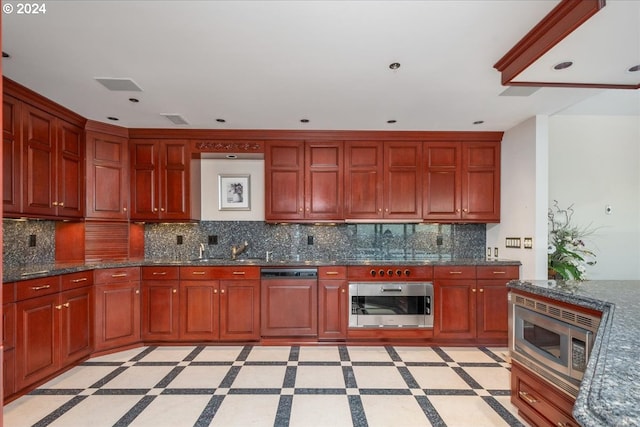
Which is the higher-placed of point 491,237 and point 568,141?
point 568,141

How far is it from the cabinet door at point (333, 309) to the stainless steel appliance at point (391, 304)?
0.08 m

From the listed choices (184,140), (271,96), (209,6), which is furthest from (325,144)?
(209,6)

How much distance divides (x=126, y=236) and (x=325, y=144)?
8.66 feet

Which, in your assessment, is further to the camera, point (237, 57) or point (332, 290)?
point (332, 290)

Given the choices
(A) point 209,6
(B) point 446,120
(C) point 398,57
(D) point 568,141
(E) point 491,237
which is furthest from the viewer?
(E) point 491,237

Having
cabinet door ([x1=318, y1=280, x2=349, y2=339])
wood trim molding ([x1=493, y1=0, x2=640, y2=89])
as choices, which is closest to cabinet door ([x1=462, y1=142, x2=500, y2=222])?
wood trim molding ([x1=493, y1=0, x2=640, y2=89])

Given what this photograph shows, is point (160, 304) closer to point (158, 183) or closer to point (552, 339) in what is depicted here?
point (158, 183)

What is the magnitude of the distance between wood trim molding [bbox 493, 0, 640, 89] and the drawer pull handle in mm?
2077

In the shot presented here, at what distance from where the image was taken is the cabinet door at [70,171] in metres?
3.14

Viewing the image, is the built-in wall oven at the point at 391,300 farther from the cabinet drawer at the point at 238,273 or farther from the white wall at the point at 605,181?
the white wall at the point at 605,181

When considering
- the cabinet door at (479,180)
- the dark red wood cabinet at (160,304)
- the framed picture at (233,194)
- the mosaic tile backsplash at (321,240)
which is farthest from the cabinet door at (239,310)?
the cabinet door at (479,180)

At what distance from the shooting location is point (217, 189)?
4.04 metres

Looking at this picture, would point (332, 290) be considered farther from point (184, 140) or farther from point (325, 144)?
point (184, 140)

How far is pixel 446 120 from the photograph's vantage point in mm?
3436
